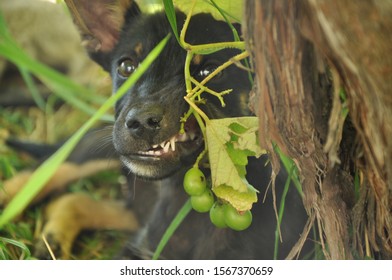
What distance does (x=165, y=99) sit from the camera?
160 centimetres

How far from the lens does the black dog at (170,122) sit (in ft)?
5.26

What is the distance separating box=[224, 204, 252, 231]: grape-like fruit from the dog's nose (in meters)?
0.30

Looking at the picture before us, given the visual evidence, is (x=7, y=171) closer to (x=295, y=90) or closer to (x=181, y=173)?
(x=181, y=173)

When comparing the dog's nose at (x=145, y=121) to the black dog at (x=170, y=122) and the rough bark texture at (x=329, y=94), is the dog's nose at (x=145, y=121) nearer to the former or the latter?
the black dog at (x=170, y=122)

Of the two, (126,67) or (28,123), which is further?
(28,123)

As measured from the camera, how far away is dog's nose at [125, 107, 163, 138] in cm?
154

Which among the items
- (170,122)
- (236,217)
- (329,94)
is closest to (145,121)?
(170,122)

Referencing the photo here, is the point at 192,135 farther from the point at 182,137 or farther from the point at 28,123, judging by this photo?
the point at 28,123

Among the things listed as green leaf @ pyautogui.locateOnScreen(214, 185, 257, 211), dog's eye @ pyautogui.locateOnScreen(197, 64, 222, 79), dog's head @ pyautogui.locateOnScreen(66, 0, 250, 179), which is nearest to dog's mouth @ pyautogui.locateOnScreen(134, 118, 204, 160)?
dog's head @ pyautogui.locateOnScreen(66, 0, 250, 179)

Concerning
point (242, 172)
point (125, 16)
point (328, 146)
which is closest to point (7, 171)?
point (125, 16)

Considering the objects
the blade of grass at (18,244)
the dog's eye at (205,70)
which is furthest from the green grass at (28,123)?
the dog's eye at (205,70)

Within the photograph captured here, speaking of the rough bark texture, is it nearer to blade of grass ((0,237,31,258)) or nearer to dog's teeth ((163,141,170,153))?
dog's teeth ((163,141,170,153))

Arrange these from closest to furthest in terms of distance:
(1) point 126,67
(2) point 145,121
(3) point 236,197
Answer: (3) point 236,197, (2) point 145,121, (1) point 126,67

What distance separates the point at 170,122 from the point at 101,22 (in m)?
0.61
